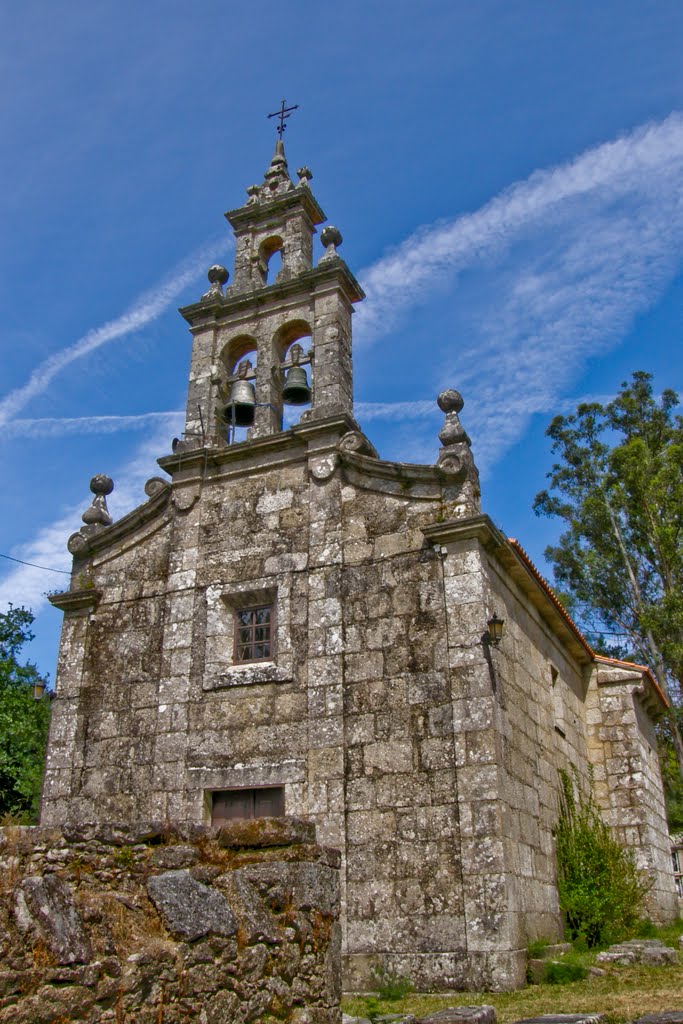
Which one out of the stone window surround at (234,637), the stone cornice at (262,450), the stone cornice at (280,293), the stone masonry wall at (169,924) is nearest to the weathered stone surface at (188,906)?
the stone masonry wall at (169,924)

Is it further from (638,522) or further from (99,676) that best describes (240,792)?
(638,522)

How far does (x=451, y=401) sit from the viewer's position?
410 inches

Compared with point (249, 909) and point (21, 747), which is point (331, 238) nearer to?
point (249, 909)

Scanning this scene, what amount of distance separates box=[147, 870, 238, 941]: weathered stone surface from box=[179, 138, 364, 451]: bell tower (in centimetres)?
718

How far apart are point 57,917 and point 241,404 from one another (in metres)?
8.60

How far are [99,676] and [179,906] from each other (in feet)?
23.1

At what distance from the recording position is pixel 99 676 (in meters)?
10.9

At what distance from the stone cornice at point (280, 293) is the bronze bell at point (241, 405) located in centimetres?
114

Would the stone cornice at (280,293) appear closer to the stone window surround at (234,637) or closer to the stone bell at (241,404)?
the stone bell at (241,404)

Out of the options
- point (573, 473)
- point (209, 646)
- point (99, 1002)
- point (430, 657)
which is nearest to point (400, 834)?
point (430, 657)

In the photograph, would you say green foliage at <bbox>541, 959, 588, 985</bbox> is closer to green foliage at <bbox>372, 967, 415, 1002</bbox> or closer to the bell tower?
green foliage at <bbox>372, 967, 415, 1002</bbox>

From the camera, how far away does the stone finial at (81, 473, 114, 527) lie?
1207 centimetres

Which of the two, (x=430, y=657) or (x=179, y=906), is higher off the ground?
(x=430, y=657)

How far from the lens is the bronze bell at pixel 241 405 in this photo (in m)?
11.7
